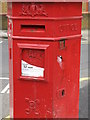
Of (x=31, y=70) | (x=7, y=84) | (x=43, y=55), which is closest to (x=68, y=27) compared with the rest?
(x=43, y=55)

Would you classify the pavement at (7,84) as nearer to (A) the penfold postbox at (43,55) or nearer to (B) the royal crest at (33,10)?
(A) the penfold postbox at (43,55)

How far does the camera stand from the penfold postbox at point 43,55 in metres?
2.69

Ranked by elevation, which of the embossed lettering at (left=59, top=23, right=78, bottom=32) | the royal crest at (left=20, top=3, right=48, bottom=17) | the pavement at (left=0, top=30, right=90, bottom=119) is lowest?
the pavement at (left=0, top=30, right=90, bottom=119)

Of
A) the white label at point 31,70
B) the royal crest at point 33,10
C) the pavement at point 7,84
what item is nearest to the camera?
the royal crest at point 33,10

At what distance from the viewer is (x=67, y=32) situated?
9.25 ft

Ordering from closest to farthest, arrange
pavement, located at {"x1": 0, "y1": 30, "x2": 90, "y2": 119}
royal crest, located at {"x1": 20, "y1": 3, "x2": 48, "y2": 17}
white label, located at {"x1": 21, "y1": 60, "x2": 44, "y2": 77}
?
royal crest, located at {"x1": 20, "y1": 3, "x2": 48, "y2": 17}
white label, located at {"x1": 21, "y1": 60, "x2": 44, "y2": 77}
pavement, located at {"x1": 0, "y1": 30, "x2": 90, "y2": 119}

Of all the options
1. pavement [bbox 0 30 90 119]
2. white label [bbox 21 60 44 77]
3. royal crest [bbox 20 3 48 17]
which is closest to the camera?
royal crest [bbox 20 3 48 17]

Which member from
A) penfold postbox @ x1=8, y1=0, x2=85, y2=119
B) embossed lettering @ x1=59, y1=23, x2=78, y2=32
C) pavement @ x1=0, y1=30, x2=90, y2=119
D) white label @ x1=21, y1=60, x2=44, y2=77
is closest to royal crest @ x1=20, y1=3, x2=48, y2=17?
penfold postbox @ x1=8, y1=0, x2=85, y2=119

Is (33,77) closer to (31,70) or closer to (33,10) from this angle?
(31,70)

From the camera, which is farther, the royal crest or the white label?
the white label

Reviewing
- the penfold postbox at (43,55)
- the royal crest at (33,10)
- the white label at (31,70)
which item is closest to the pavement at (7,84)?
the penfold postbox at (43,55)

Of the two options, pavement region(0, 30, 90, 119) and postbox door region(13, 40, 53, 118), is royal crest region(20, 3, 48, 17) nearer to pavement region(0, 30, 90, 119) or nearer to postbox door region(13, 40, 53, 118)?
postbox door region(13, 40, 53, 118)

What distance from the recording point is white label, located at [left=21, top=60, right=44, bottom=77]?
279cm

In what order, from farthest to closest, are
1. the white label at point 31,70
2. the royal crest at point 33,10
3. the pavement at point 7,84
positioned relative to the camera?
the pavement at point 7,84 → the white label at point 31,70 → the royal crest at point 33,10
